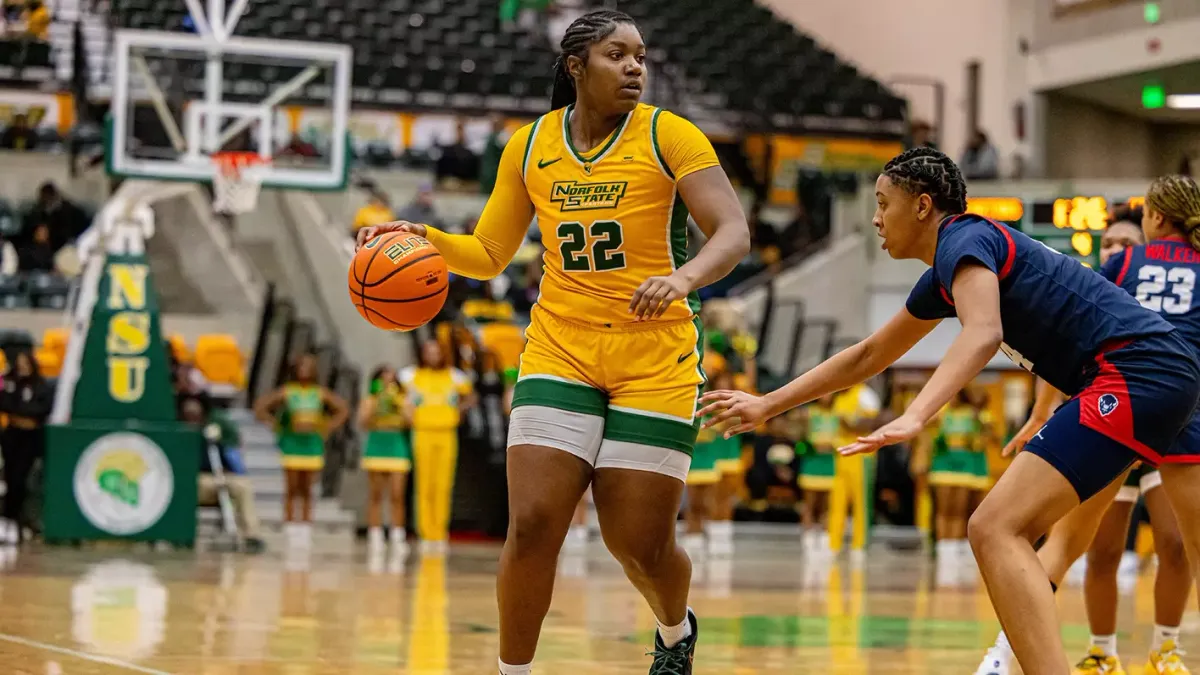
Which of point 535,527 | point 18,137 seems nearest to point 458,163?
point 18,137

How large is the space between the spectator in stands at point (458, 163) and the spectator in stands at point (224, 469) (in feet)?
20.2

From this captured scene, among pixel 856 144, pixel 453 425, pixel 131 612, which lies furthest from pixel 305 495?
pixel 856 144

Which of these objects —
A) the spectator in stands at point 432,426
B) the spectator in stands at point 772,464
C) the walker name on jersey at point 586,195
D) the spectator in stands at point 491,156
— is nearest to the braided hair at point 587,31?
the walker name on jersey at point 586,195

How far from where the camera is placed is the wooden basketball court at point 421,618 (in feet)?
23.3

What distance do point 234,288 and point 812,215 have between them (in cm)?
761

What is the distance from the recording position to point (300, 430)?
15.7m

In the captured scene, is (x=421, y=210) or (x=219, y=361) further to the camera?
(x=421, y=210)

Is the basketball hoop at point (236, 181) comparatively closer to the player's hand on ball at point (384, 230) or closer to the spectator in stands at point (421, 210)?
the spectator in stands at point (421, 210)

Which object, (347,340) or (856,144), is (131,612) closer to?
(347,340)

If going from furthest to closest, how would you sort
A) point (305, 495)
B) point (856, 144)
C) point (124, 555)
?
point (856, 144), point (305, 495), point (124, 555)

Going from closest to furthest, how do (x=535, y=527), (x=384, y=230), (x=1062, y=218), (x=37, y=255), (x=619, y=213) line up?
(x=535, y=527), (x=619, y=213), (x=384, y=230), (x=1062, y=218), (x=37, y=255)

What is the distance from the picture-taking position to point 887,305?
21.8m

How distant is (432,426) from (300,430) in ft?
3.88

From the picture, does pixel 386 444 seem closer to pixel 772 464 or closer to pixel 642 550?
pixel 772 464
